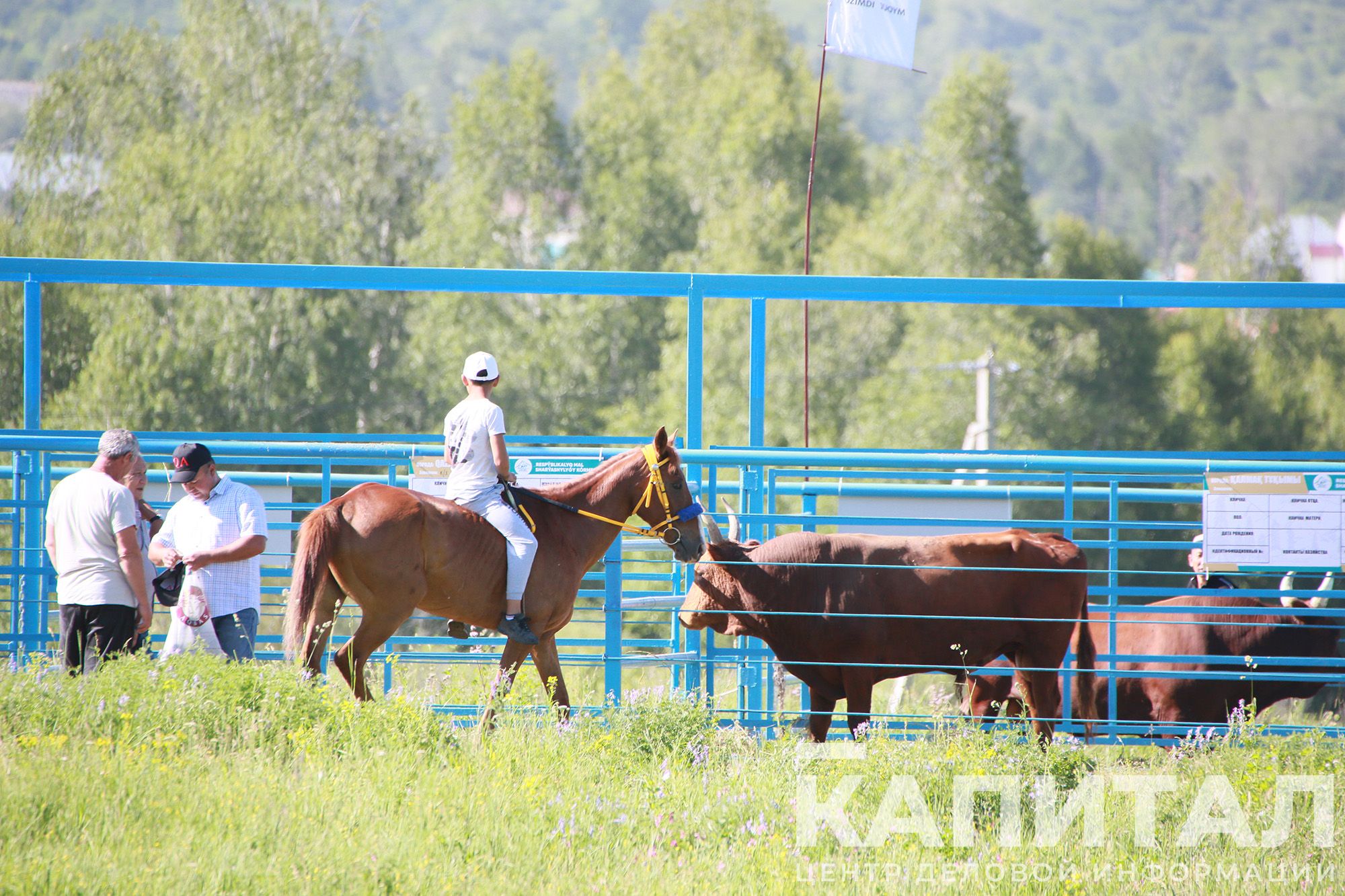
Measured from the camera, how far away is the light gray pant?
731 cm

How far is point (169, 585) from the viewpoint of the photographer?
7141mm

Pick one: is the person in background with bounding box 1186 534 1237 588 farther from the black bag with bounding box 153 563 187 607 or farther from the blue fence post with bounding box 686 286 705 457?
the black bag with bounding box 153 563 187 607

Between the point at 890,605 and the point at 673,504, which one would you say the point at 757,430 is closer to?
the point at 673,504

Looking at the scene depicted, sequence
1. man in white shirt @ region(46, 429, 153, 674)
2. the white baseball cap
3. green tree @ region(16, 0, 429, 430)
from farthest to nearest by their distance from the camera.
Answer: green tree @ region(16, 0, 429, 430)
the white baseball cap
man in white shirt @ region(46, 429, 153, 674)

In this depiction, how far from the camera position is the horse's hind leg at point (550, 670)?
7363mm

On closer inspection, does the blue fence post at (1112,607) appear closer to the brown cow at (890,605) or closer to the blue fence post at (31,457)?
the brown cow at (890,605)

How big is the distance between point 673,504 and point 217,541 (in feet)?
8.97

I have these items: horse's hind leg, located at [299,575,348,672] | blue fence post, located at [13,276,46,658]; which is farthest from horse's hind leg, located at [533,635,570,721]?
blue fence post, located at [13,276,46,658]

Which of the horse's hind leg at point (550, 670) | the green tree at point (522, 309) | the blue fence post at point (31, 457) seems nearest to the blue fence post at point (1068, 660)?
the horse's hind leg at point (550, 670)

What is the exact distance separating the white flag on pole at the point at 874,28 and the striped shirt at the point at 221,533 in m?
6.01

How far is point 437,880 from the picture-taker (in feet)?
16.4

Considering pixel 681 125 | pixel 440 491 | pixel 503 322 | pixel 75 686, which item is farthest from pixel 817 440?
pixel 75 686

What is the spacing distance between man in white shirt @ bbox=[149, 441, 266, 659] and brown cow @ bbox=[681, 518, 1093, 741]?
265 centimetres

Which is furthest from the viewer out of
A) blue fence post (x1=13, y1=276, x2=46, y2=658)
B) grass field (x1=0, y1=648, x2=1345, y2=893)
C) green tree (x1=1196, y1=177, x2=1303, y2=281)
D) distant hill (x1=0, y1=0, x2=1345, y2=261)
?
distant hill (x1=0, y1=0, x2=1345, y2=261)
